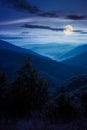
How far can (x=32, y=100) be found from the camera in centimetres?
1441

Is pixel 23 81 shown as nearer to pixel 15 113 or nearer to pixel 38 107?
pixel 38 107

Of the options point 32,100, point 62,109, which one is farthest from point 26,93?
point 62,109

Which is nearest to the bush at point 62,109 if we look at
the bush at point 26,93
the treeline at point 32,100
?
the treeline at point 32,100

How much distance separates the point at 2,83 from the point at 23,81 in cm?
137

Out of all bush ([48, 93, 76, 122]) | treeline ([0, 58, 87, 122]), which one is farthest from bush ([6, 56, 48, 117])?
bush ([48, 93, 76, 122])

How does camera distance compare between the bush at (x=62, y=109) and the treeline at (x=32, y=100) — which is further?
the treeline at (x=32, y=100)

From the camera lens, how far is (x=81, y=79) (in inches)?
5069

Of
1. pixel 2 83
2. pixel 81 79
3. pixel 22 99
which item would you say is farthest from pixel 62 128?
pixel 81 79

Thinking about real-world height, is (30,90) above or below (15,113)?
above

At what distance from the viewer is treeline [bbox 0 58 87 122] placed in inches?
415

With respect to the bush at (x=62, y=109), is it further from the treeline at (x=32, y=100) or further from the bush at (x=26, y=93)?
the bush at (x=26, y=93)

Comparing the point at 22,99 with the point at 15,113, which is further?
the point at 22,99

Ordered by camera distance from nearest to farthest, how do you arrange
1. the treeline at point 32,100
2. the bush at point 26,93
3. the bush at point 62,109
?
the bush at point 62,109 < the treeline at point 32,100 < the bush at point 26,93

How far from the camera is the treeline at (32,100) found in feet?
34.6
